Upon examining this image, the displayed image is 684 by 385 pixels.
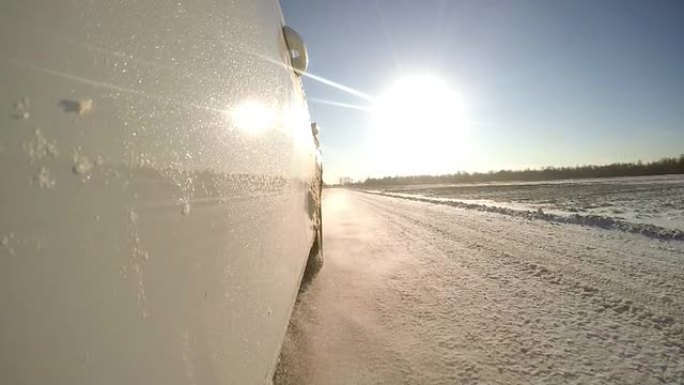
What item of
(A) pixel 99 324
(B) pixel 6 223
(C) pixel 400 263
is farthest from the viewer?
(C) pixel 400 263

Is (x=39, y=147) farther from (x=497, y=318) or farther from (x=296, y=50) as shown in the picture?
(x=497, y=318)

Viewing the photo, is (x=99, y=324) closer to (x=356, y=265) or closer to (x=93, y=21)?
(x=93, y=21)

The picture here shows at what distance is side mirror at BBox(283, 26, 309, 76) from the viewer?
254cm

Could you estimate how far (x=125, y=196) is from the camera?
54 cm

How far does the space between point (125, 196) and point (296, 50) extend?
2473mm

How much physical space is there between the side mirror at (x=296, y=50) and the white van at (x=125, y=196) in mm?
1466

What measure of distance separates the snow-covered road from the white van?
133 centimetres

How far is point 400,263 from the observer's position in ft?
15.1

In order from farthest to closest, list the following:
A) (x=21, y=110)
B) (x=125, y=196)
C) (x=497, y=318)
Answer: (x=497, y=318)
(x=125, y=196)
(x=21, y=110)

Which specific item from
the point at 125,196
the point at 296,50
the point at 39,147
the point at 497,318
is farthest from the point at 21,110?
the point at 497,318

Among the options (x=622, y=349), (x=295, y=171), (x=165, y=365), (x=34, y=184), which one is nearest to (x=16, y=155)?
(x=34, y=184)

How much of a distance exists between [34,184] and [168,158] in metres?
0.32

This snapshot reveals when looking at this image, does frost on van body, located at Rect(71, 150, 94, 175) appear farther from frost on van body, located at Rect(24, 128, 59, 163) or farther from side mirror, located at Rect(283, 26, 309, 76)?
side mirror, located at Rect(283, 26, 309, 76)

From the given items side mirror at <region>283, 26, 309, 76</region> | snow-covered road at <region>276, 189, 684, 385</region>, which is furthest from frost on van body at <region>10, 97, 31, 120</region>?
side mirror at <region>283, 26, 309, 76</region>
